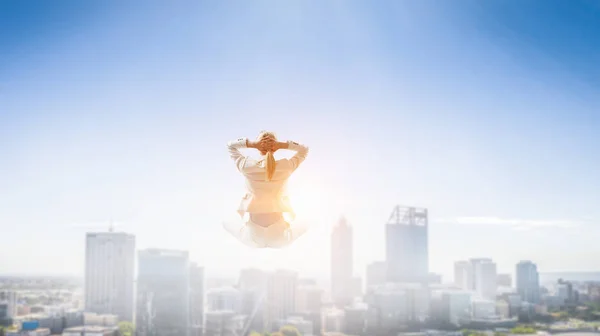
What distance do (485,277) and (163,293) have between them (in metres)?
20.2

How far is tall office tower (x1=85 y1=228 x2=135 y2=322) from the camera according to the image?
107 ft

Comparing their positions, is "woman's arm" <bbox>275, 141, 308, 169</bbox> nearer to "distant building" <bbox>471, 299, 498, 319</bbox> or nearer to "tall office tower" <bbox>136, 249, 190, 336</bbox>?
"tall office tower" <bbox>136, 249, 190, 336</bbox>

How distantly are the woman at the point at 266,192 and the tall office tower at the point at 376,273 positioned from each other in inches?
1579

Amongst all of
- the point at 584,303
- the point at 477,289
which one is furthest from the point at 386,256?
the point at 584,303

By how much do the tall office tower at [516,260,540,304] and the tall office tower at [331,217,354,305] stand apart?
986cm

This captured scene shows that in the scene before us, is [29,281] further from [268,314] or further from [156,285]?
[268,314]

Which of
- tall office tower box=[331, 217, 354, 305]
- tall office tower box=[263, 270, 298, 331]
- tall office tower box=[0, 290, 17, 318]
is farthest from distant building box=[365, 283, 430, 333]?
tall office tower box=[0, 290, 17, 318]

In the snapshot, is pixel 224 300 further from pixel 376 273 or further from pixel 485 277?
pixel 485 277

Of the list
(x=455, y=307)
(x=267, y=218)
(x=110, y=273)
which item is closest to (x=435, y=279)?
(x=455, y=307)

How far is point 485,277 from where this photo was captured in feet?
129

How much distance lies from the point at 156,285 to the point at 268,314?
5.43 meters

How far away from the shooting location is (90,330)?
26188mm

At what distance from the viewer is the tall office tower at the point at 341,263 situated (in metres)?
41.4

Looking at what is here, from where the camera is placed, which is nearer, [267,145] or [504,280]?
[267,145]
